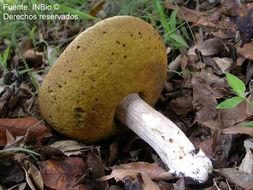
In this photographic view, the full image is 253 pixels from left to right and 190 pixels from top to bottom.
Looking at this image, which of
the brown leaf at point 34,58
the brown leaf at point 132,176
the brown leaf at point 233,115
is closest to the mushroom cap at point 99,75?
the brown leaf at point 132,176

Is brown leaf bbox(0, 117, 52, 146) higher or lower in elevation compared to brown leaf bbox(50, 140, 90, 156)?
higher

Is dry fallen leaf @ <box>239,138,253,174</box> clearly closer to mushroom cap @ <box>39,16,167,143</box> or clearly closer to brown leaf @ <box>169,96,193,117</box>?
brown leaf @ <box>169,96,193,117</box>

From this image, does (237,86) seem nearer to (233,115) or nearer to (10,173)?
(233,115)

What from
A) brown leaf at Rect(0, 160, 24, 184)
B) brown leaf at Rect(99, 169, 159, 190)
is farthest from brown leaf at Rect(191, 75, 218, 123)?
brown leaf at Rect(0, 160, 24, 184)

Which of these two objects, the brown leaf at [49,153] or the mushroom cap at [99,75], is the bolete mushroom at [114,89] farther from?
the brown leaf at [49,153]

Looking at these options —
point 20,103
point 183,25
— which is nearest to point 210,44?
point 183,25

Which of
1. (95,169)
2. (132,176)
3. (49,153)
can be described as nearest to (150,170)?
(132,176)
